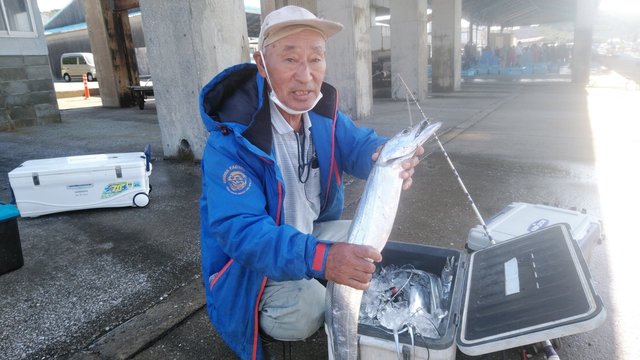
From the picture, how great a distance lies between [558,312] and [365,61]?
31.4 ft

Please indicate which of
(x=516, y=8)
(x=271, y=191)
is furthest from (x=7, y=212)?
(x=516, y=8)

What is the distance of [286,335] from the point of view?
1.99 meters

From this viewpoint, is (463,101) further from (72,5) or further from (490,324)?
(72,5)

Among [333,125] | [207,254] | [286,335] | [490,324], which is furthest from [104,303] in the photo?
[490,324]

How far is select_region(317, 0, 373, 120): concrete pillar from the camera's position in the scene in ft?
32.7

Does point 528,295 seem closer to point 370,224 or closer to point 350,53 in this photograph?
point 370,224

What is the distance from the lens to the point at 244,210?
1.77m

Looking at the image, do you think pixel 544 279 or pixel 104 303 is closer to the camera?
pixel 544 279

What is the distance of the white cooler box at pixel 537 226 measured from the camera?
280 cm

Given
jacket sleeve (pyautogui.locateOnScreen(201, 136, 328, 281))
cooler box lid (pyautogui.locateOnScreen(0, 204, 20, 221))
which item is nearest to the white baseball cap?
jacket sleeve (pyautogui.locateOnScreen(201, 136, 328, 281))

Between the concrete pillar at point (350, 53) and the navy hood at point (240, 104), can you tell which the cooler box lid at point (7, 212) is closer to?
the navy hood at point (240, 104)

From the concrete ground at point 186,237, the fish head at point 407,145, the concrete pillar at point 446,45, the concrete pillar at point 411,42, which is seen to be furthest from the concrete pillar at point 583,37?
the fish head at point 407,145

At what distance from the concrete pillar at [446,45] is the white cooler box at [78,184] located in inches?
618

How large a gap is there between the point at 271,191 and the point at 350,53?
879cm
